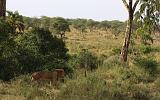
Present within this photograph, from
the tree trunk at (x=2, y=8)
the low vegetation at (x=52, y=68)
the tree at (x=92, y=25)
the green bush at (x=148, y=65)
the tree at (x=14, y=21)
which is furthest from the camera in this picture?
the tree at (x=92, y=25)

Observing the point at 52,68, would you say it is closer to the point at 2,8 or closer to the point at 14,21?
the point at 14,21

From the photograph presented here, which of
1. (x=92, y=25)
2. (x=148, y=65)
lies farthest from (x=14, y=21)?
(x=92, y=25)

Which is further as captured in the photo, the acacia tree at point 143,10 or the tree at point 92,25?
the tree at point 92,25

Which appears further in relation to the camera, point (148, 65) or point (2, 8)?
point (148, 65)

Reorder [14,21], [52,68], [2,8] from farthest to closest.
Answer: [2,8]
[14,21]
[52,68]

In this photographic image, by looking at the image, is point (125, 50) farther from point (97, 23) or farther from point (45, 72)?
point (97, 23)

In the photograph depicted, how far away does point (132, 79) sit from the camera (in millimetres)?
17156

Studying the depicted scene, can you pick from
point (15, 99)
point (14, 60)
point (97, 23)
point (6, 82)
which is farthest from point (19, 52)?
point (97, 23)

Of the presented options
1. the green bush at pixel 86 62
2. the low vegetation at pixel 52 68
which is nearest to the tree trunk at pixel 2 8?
the low vegetation at pixel 52 68

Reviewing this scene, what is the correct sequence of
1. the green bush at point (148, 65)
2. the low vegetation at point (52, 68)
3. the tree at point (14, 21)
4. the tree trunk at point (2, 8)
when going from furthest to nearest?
the green bush at point (148, 65) → the tree trunk at point (2, 8) → the tree at point (14, 21) → the low vegetation at point (52, 68)

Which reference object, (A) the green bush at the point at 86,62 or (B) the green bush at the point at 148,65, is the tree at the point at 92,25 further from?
(B) the green bush at the point at 148,65

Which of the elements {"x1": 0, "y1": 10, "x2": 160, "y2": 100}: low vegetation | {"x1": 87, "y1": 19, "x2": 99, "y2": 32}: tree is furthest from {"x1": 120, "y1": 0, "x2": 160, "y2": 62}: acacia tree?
{"x1": 87, "y1": 19, "x2": 99, "y2": 32}: tree

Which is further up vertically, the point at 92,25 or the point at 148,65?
the point at 148,65

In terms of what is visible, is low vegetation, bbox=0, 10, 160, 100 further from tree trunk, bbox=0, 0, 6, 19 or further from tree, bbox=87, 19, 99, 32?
tree, bbox=87, 19, 99, 32
